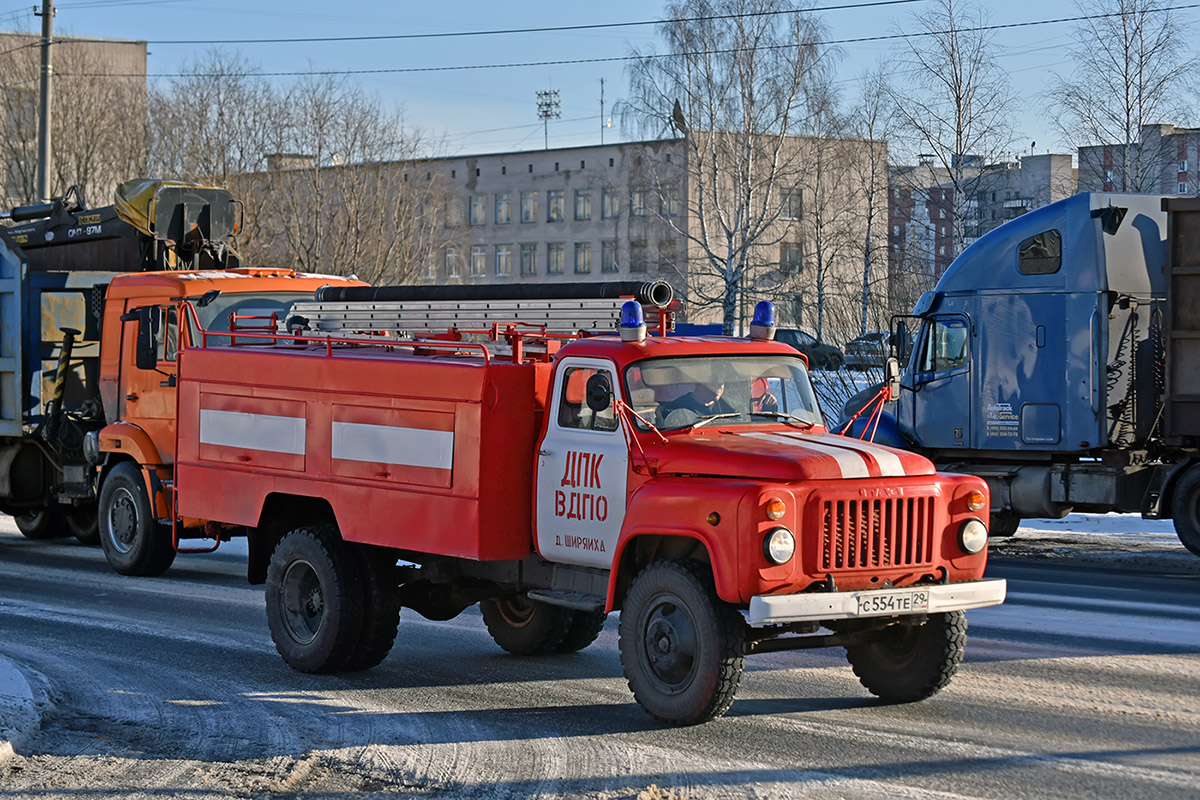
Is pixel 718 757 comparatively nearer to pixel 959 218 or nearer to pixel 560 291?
pixel 560 291

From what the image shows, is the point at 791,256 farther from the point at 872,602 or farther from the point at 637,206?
the point at 872,602

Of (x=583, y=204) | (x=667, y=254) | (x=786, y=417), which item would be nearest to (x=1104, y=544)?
(x=786, y=417)

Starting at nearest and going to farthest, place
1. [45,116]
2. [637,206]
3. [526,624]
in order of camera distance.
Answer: [526,624] → [45,116] → [637,206]

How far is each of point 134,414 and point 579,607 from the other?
831cm

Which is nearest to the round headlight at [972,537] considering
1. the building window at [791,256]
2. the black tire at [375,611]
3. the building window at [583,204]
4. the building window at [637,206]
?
the black tire at [375,611]

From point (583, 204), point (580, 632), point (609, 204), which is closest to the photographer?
point (580, 632)

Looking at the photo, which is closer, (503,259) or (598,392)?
(598,392)

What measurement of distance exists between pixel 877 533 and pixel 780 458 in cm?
66

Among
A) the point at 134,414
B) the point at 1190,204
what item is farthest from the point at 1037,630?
the point at 134,414

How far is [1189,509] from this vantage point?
15.2 meters

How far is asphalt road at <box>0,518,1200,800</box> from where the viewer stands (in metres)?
6.91

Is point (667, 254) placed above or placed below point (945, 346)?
above

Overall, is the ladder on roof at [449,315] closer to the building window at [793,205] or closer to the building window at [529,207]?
the building window at [793,205]

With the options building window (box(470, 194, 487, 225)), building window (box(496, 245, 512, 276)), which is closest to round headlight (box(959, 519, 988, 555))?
building window (box(496, 245, 512, 276))
